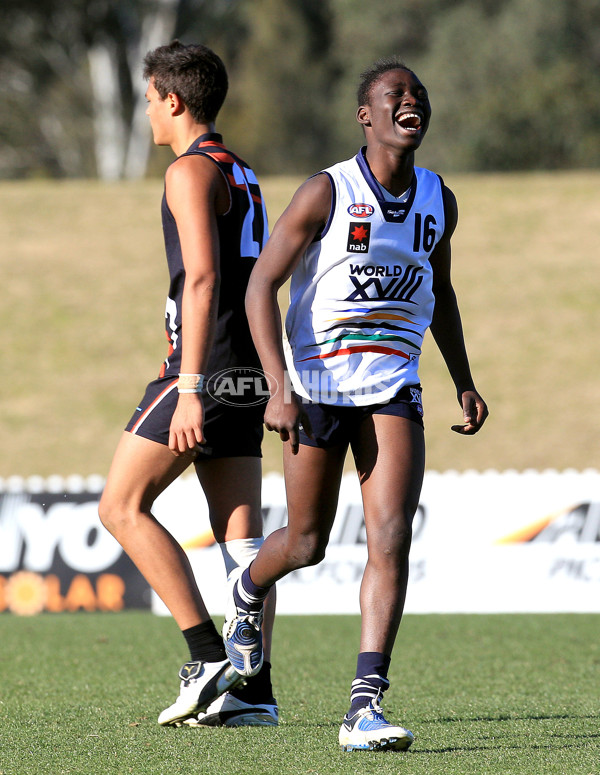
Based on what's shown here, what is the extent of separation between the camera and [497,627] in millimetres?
8422

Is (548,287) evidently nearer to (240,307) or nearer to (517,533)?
(517,533)

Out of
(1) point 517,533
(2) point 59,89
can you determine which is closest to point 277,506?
(1) point 517,533

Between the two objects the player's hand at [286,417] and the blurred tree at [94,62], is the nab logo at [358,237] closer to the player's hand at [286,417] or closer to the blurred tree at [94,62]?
the player's hand at [286,417]

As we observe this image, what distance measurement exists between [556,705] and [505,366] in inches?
581

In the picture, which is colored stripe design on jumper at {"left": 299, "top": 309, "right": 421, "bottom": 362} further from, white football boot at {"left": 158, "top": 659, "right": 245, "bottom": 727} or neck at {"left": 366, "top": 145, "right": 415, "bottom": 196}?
white football boot at {"left": 158, "top": 659, "right": 245, "bottom": 727}

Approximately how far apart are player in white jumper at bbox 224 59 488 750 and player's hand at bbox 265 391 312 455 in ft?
0.04

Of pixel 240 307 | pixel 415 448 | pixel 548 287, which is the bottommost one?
pixel 415 448

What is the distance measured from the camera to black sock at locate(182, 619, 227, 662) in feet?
12.8

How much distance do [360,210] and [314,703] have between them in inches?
84.8

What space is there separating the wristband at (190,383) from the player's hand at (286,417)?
43 cm

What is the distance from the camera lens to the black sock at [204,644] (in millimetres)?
3898

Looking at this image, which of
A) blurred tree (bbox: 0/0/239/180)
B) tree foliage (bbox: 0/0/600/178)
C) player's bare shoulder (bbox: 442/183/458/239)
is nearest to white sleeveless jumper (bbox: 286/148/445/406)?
player's bare shoulder (bbox: 442/183/458/239)

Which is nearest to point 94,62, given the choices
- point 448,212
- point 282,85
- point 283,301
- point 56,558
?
point 282,85

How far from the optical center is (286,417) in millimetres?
3311
